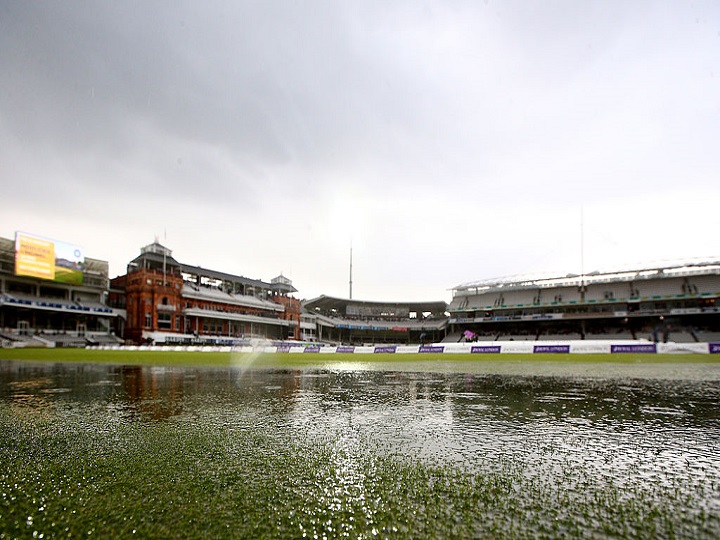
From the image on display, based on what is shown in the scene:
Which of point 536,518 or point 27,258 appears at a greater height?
point 27,258

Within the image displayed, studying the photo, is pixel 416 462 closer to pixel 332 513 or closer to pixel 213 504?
pixel 332 513

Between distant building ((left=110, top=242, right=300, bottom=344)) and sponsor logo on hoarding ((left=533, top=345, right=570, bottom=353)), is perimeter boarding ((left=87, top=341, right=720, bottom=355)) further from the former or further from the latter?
distant building ((left=110, top=242, right=300, bottom=344))

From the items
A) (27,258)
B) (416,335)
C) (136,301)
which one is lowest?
(416,335)

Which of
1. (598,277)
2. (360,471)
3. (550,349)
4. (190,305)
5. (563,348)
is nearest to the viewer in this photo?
(360,471)

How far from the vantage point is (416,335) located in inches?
3469

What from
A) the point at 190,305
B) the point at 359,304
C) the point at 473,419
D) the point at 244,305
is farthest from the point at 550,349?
the point at 359,304

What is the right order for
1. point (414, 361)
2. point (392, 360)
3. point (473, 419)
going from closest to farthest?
point (473, 419) < point (414, 361) < point (392, 360)

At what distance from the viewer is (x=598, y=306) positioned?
62531mm

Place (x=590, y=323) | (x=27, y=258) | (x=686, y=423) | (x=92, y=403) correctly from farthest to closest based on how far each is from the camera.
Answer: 1. (x=590, y=323)
2. (x=27, y=258)
3. (x=92, y=403)
4. (x=686, y=423)

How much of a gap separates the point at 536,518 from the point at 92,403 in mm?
6182

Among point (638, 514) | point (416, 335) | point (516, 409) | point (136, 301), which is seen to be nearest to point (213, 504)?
point (638, 514)

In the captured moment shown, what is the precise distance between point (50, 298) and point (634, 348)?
66903 mm

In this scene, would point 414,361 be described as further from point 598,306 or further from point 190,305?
point 598,306

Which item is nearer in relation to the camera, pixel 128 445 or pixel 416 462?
pixel 416 462
